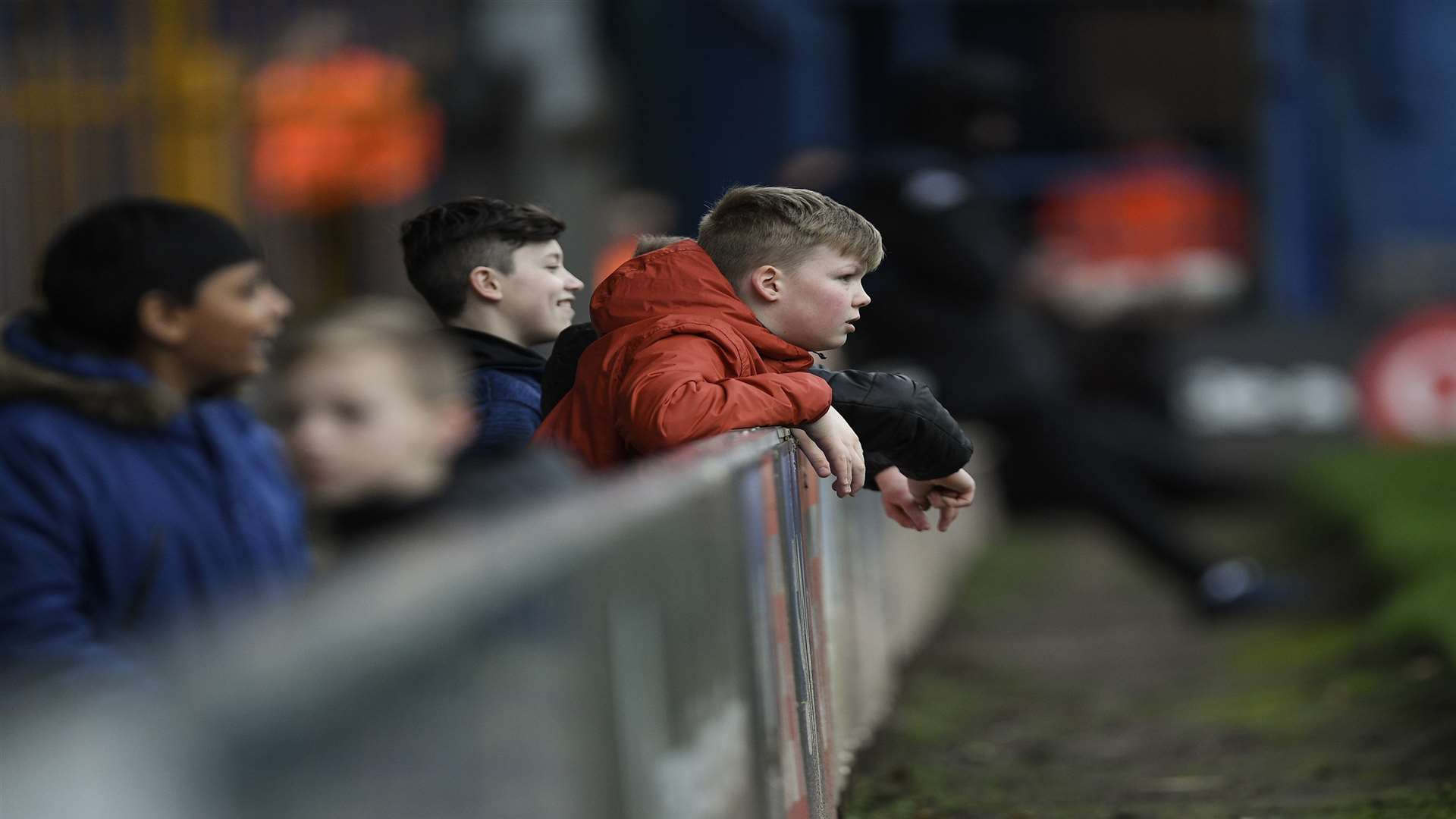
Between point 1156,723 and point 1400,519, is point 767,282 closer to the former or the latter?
point 1156,723

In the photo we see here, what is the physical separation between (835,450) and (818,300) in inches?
9.2

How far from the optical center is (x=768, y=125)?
55.6 feet

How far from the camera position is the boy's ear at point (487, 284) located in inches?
151

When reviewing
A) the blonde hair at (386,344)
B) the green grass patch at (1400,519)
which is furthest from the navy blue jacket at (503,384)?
the green grass patch at (1400,519)

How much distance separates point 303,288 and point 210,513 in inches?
455

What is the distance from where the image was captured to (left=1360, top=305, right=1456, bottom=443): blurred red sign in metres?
13.4

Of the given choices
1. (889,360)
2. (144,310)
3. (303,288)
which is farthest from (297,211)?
(144,310)

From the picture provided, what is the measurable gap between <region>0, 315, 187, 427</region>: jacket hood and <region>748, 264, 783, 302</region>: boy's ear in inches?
35.8

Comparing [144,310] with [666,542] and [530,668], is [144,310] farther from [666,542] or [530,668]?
[530,668]

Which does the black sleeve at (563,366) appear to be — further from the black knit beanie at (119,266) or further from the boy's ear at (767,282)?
the black knit beanie at (119,266)

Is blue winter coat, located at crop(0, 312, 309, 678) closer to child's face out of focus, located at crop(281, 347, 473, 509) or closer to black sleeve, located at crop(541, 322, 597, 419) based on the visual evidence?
child's face out of focus, located at crop(281, 347, 473, 509)

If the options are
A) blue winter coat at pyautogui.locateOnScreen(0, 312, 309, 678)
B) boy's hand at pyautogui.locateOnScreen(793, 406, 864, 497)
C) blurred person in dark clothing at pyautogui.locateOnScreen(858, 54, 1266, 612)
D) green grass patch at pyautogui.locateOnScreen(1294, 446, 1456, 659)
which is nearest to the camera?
blue winter coat at pyautogui.locateOnScreen(0, 312, 309, 678)

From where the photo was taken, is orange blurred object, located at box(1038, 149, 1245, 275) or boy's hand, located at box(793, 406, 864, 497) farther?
orange blurred object, located at box(1038, 149, 1245, 275)

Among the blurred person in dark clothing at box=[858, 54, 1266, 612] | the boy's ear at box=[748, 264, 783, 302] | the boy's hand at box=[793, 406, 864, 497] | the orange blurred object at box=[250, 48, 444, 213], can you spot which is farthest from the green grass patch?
the orange blurred object at box=[250, 48, 444, 213]
